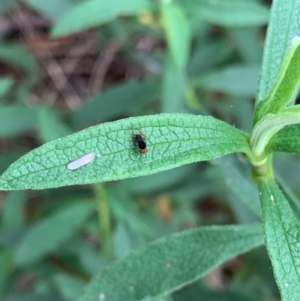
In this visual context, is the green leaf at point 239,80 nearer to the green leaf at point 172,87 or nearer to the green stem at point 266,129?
the green leaf at point 172,87

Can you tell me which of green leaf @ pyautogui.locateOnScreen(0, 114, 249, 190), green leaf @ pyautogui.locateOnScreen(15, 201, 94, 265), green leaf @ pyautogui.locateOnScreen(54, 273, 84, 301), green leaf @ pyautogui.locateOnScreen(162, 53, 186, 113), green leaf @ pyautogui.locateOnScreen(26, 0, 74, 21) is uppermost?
green leaf @ pyautogui.locateOnScreen(0, 114, 249, 190)

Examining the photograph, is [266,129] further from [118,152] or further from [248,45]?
[248,45]

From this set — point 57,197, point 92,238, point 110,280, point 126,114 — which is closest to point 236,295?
point 110,280

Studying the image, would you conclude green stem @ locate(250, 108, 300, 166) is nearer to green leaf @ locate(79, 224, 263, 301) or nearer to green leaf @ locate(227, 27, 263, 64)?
green leaf @ locate(79, 224, 263, 301)

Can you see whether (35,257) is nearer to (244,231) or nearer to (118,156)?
(244,231)

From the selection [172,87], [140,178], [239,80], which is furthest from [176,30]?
[140,178]

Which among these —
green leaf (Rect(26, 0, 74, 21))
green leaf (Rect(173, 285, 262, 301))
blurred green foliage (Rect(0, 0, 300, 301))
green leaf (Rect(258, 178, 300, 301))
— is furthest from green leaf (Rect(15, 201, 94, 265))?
green leaf (Rect(258, 178, 300, 301))

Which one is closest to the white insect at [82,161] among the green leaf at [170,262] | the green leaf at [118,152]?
the green leaf at [118,152]
